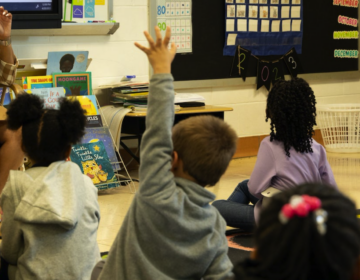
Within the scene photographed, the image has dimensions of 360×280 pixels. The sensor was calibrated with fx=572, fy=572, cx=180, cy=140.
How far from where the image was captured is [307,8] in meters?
5.03

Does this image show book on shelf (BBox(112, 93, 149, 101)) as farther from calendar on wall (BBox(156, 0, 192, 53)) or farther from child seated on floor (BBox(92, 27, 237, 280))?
child seated on floor (BBox(92, 27, 237, 280))

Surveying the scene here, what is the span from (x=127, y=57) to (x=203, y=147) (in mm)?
2978

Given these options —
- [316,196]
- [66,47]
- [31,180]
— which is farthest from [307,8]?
[316,196]

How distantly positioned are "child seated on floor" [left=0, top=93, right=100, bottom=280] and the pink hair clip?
849mm

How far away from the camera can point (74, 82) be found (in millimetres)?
3602

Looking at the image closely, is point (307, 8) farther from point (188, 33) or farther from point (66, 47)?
point (66, 47)

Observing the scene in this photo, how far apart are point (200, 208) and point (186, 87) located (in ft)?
10.7

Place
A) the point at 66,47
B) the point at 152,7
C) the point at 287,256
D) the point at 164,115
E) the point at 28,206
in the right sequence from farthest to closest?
the point at 152,7, the point at 66,47, the point at 28,206, the point at 164,115, the point at 287,256

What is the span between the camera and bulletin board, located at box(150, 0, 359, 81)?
446 cm

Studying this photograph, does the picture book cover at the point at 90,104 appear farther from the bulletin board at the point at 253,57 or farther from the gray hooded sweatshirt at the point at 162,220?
the gray hooded sweatshirt at the point at 162,220

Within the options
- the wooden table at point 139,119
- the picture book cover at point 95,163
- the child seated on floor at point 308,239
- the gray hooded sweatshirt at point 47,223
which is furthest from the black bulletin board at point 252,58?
the child seated on floor at point 308,239

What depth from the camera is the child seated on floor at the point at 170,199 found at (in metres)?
1.21

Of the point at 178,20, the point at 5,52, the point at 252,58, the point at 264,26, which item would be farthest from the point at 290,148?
the point at 264,26

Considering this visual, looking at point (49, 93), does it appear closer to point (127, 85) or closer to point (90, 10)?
point (127, 85)
